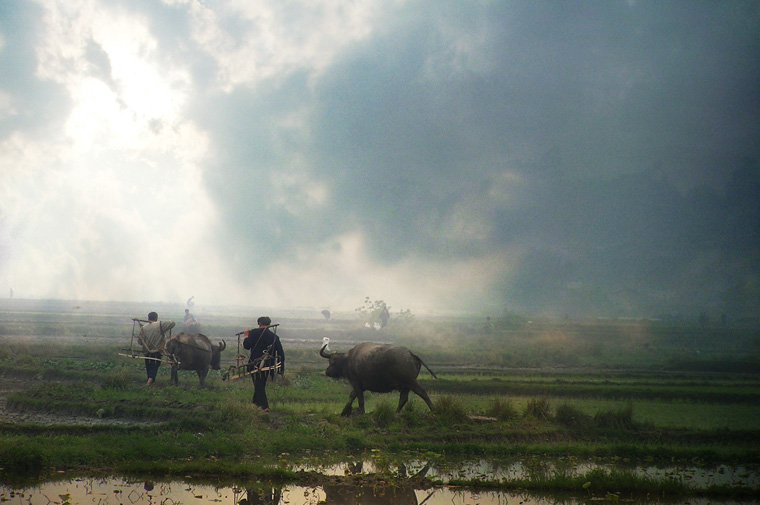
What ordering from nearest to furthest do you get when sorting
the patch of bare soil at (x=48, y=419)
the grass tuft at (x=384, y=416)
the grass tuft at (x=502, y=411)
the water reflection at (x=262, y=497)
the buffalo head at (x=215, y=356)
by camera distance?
the water reflection at (x=262, y=497)
the patch of bare soil at (x=48, y=419)
the grass tuft at (x=384, y=416)
the grass tuft at (x=502, y=411)
the buffalo head at (x=215, y=356)

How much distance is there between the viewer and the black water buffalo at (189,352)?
17.8 meters

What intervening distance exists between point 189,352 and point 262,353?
215 inches

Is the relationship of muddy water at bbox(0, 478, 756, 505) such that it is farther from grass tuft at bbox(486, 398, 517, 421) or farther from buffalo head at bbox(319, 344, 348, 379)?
buffalo head at bbox(319, 344, 348, 379)

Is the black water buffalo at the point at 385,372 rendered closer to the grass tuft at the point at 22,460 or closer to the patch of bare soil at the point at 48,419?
the patch of bare soil at the point at 48,419

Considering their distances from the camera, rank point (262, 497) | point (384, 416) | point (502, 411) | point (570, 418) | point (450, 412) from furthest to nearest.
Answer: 1. point (502, 411)
2. point (570, 418)
3. point (450, 412)
4. point (384, 416)
5. point (262, 497)

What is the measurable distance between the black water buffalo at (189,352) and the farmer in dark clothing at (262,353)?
16.7 feet

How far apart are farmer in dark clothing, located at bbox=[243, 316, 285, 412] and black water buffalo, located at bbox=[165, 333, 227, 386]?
5098 millimetres

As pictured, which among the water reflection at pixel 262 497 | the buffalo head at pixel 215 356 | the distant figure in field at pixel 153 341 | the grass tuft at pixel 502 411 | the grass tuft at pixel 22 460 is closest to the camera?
the water reflection at pixel 262 497

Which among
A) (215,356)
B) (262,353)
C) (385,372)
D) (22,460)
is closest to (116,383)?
(215,356)

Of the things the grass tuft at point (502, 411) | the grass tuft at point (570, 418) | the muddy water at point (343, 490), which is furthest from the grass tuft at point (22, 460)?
Result: the grass tuft at point (570, 418)

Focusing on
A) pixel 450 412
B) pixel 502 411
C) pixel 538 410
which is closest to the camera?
pixel 450 412

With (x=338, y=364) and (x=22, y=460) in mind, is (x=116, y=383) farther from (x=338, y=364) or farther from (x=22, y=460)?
(x=22, y=460)

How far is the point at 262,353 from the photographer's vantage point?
553 inches

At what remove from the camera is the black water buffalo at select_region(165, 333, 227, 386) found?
702 inches
